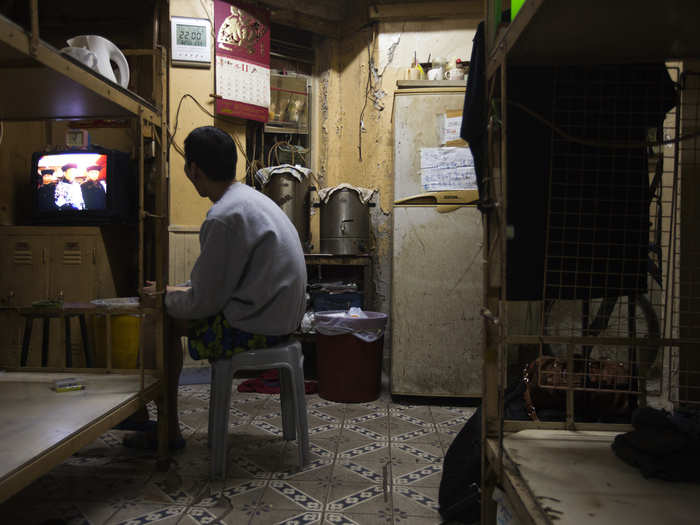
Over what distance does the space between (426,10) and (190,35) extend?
1831mm

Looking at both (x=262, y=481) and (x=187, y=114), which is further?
(x=187, y=114)

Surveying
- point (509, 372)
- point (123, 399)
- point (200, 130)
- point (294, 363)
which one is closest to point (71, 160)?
point (200, 130)

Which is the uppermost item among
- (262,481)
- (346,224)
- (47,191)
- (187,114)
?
(187,114)

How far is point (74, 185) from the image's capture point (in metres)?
3.25

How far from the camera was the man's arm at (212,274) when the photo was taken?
6.02 ft

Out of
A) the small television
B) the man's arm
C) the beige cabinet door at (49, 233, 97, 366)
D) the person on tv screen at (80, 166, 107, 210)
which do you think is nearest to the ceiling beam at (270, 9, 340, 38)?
the small television

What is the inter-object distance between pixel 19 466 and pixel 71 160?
2622 mm

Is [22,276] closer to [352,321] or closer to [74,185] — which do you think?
[74,185]

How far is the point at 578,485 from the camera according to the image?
102 centimetres

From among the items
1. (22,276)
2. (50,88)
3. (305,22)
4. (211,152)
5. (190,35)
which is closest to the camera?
(50,88)

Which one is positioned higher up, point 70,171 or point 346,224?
point 70,171

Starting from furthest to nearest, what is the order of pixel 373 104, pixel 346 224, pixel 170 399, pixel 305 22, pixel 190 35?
1. pixel 305 22
2. pixel 373 104
3. pixel 190 35
4. pixel 346 224
5. pixel 170 399

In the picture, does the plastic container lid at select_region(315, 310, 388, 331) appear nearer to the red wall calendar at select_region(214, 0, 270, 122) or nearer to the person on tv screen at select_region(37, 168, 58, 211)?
the red wall calendar at select_region(214, 0, 270, 122)

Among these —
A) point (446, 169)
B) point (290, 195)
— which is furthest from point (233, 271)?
point (290, 195)
